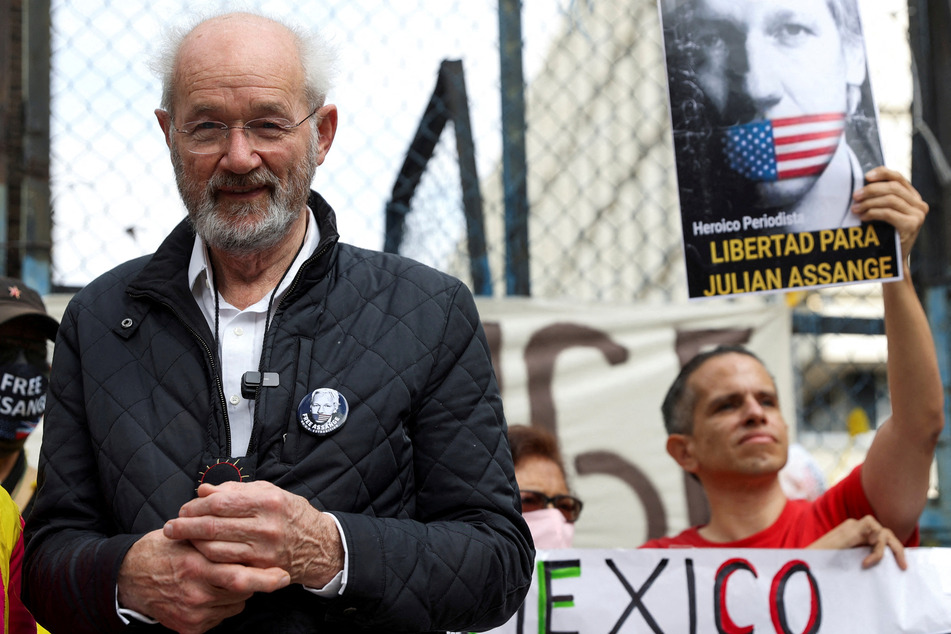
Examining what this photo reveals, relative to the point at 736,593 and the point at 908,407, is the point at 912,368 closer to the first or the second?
the point at 908,407

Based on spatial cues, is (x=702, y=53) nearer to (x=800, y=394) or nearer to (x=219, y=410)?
(x=219, y=410)

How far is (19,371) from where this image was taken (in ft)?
7.28

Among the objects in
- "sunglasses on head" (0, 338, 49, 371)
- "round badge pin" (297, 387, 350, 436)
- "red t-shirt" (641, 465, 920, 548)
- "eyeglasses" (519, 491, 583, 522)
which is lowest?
"red t-shirt" (641, 465, 920, 548)

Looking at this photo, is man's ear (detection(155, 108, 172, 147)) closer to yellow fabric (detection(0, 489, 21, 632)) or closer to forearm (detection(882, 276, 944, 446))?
yellow fabric (detection(0, 489, 21, 632))

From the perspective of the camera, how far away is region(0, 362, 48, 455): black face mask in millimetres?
2172

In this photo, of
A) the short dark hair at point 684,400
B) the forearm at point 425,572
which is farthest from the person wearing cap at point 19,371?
the short dark hair at point 684,400

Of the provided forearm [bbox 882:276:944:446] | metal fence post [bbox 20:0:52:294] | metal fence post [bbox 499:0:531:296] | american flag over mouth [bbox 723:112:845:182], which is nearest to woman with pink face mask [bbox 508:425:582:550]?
metal fence post [bbox 499:0:531:296]

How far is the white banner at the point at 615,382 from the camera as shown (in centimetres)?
308

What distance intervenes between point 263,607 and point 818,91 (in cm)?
157

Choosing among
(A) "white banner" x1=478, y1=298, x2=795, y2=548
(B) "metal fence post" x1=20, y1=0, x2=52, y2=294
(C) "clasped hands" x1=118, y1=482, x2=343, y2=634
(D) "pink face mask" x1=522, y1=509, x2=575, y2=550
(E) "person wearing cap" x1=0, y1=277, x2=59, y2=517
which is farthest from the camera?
(A) "white banner" x1=478, y1=298, x2=795, y2=548

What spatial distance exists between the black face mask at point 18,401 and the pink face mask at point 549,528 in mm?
1184

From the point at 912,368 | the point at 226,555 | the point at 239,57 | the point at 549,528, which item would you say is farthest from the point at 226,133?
the point at 912,368

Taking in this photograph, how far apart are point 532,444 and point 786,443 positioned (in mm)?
666

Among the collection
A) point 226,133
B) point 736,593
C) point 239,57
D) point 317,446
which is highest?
point 239,57
